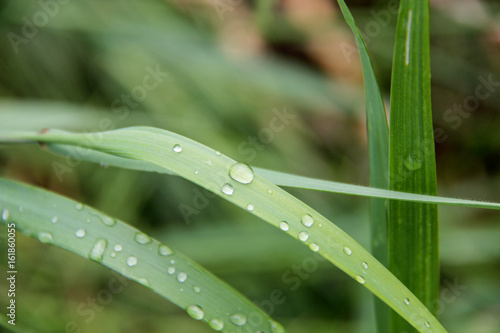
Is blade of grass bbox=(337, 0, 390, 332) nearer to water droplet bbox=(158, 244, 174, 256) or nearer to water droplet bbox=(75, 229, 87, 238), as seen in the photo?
water droplet bbox=(158, 244, 174, 256)

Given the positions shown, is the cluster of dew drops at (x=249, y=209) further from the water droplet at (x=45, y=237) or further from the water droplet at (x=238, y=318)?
the water droplet at (x=45, y=237)

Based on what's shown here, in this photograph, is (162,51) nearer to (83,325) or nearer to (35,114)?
(35,114)

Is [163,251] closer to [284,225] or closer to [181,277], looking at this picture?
[181,277]

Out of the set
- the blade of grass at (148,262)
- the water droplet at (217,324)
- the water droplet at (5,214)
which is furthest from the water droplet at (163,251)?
the water droplet at (5,214)

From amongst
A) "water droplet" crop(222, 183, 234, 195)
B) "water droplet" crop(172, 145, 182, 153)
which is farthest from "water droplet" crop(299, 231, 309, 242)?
"water droplet" crop(172, 145, 182, 153)

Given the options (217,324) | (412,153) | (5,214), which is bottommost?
(217,324)

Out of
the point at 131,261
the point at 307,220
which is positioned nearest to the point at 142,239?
the point at 131,261
